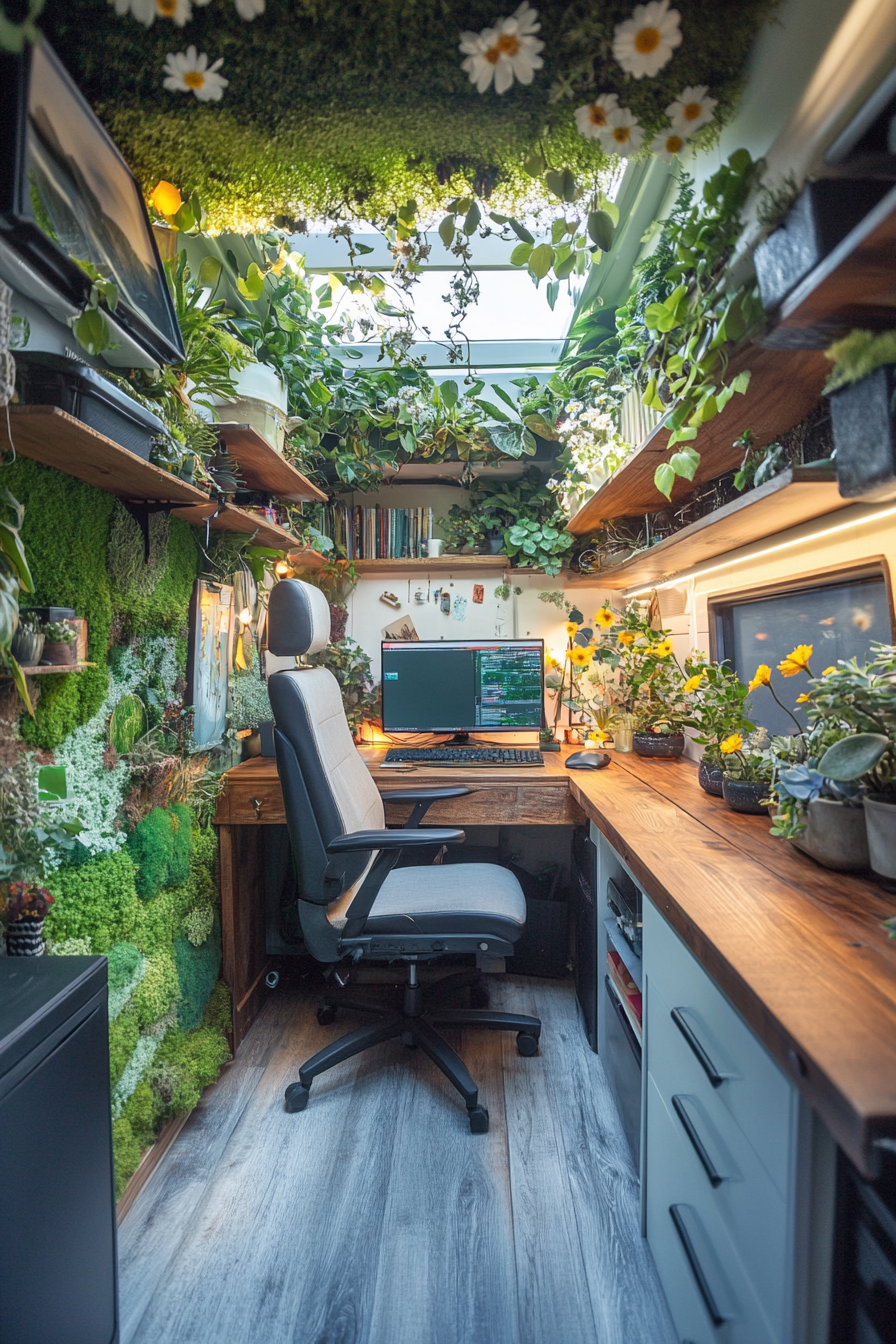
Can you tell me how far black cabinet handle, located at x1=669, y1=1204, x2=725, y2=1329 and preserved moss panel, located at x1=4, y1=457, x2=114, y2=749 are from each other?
1410mm

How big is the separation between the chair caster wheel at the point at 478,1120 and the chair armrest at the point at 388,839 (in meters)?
0.72

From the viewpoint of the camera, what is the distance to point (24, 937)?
117cm

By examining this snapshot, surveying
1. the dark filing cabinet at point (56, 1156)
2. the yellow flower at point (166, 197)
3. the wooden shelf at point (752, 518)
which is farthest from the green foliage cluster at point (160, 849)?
the wooden shelf at point (752, 518)

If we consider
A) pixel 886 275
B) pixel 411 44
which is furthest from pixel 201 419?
pixel 886 275

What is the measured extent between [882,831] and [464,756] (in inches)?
59.9

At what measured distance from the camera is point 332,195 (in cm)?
105

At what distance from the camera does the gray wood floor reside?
1.25 metres

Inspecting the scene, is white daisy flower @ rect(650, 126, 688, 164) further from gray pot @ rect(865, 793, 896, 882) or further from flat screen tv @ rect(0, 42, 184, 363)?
gray pot @ rect(865, 793, 896, 882)

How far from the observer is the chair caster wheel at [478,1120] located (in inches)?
68.4

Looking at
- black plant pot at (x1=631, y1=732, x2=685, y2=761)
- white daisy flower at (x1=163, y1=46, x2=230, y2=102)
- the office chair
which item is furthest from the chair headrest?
black plant pot at (x1=631, y1=732, x2=685, y2=761)

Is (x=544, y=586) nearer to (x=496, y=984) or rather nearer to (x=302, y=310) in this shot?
(x=302, y=310)

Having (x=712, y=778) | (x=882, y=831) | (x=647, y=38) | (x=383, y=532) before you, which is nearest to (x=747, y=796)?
(x=712, y=778)

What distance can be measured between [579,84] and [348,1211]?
2144 mm

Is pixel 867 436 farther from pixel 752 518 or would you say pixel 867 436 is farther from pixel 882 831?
pixel 882 831
